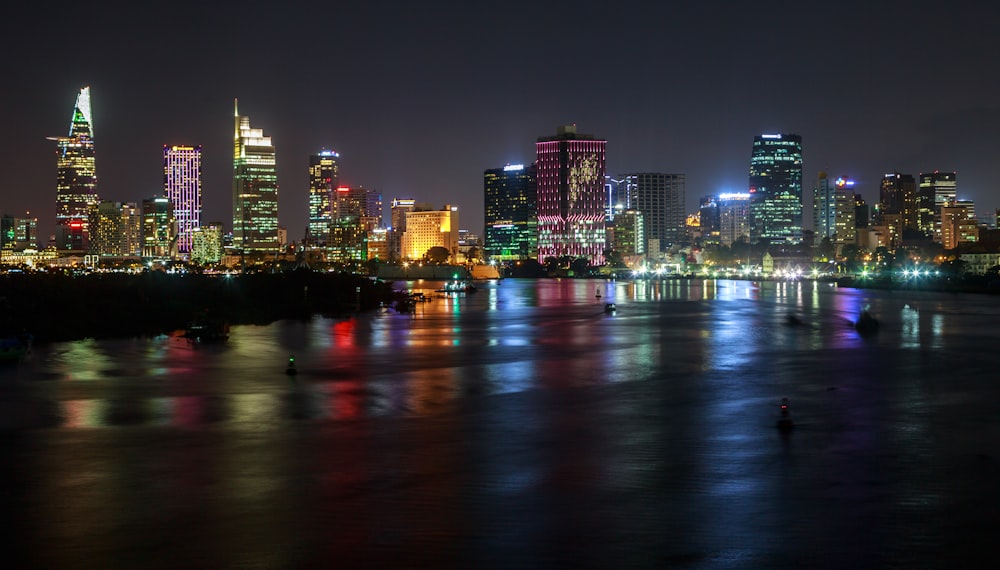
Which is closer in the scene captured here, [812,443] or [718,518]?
[718,518]

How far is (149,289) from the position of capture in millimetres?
65438

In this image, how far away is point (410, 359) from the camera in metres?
38.6

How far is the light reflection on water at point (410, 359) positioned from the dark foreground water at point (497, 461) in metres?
0.25

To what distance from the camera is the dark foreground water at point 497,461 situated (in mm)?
13227

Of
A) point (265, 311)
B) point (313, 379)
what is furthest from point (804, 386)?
point (265, 311)

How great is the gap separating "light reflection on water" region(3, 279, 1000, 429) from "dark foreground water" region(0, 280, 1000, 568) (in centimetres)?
25

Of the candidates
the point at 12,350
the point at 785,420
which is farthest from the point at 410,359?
the point at 785,420

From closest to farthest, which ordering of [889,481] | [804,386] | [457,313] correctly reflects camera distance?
1. [889,481]
2. [804,386]
3. [457,313]

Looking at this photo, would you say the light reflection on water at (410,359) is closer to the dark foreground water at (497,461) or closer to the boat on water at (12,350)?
the dark foreground water at (497,461)

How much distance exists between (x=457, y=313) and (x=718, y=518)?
197 feet

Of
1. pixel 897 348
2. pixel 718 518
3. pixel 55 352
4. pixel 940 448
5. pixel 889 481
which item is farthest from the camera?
pixel 897 348

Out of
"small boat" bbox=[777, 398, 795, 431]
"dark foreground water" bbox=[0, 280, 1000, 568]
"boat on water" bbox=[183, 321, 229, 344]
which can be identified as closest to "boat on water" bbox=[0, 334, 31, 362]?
"dark foreground water" bbox=[0, 280, 1000, 568]

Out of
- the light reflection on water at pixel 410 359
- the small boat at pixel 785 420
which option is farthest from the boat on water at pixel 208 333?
the small boat at pixel 785 420

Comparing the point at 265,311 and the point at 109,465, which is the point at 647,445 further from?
the point at 265,311
